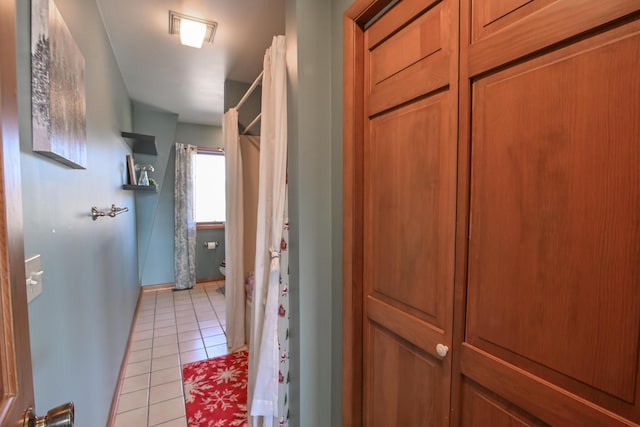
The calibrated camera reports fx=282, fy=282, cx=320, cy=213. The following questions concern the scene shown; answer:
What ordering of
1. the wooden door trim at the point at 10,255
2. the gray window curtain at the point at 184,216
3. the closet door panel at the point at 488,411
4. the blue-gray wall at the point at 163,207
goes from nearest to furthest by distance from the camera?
1. the wooden door trim at the point at 10,255
2. the closet door panel at the point at 488,411
3. the blue-gray wall at the point at 163,207
4. the gray window curtain at the point at 184,216

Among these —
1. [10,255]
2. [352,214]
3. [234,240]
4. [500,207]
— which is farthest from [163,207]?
[500,207]

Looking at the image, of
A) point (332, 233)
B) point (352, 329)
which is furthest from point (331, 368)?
point (332, 233)

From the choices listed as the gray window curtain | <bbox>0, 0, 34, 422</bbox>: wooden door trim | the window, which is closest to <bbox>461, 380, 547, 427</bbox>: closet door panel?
<bbox>0, 0, 34, 422</bbox>: wooden door trim

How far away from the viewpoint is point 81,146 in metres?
1.27

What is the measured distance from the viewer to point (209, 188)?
465 cm

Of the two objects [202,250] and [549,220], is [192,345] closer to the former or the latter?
[202,250]

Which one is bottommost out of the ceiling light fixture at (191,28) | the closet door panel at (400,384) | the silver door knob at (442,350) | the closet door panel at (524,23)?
the closet door panel at (400,384)

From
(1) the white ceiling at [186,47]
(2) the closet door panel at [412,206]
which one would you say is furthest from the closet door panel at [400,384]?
(1) the white ceiling at [186,47]

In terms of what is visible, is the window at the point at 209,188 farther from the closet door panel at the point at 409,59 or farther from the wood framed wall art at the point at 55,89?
the closet door panel at the point at 409,59

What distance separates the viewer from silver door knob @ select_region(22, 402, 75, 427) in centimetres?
51

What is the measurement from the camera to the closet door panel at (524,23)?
528mm

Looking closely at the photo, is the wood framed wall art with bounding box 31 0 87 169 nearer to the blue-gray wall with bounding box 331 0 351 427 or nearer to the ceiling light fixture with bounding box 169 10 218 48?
the ceiling light fixture with bounding box 169 10 218 48

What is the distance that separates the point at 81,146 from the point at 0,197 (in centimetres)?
102

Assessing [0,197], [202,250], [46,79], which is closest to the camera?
[0,197]
